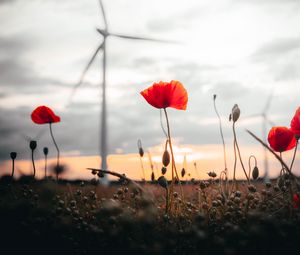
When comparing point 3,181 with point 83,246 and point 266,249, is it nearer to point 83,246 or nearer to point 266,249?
point 83,246

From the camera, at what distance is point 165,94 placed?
11.2ft

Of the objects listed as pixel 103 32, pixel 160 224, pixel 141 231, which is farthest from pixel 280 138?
pixel 103 32

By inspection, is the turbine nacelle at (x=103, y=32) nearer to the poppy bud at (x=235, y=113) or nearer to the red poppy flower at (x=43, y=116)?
the red poppy flower at (x=43, y=116)

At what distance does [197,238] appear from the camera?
198 centimetres

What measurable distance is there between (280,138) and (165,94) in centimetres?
108

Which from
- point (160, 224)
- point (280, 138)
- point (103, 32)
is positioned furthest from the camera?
point (103, 32)

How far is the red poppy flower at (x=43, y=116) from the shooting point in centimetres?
451


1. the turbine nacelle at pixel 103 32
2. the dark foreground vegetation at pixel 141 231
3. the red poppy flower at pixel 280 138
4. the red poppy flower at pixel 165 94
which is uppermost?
the turbine nacelle at pixel 103 32

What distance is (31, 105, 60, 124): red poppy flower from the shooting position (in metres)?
4.51

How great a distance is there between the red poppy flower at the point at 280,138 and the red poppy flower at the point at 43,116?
241 cm

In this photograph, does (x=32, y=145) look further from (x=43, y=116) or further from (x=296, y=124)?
(x=296, y=124)

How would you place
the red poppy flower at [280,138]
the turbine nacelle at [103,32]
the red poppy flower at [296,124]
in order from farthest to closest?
the turbine nacelle at [103,32], the red poppy flower at [280,138], the red poppy flower at [296,124]

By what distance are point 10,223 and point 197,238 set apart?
1.33 meters

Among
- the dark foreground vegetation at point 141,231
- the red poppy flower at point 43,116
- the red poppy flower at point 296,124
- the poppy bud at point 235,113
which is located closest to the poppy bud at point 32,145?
the red poppy flower at point 43,116
